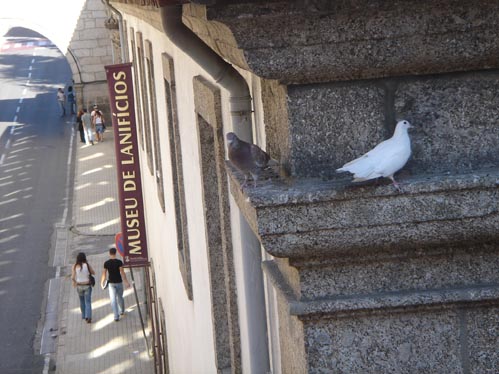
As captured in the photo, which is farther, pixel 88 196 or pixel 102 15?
pixel 102 15

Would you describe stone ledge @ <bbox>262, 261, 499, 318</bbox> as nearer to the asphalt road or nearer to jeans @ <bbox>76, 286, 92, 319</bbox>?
the asphalt road

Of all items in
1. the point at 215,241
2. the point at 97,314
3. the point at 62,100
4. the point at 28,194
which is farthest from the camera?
the point at 62,100

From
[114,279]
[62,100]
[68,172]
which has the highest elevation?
[62,100]

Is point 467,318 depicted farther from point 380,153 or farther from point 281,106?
point 281,106

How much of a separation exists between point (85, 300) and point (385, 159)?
642 inches

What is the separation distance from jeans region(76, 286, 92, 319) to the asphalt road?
2.82 feet

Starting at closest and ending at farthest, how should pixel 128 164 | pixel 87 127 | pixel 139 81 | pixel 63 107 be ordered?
1. pixel 139 81
2. pixel 128 164
3. pixel 87 127
4. pixel 63 107

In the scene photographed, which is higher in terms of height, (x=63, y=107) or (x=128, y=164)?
(x=63, y=107)

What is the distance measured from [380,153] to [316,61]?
33 centimetres

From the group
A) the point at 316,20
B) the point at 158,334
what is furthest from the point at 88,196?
the point at 316,20

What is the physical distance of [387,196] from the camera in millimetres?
3201

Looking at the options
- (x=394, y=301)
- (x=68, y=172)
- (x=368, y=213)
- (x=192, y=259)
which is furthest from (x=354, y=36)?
(x=68, y=172)

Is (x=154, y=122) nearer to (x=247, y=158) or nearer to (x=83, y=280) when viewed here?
(x=83, y=280)

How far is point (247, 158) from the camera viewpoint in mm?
3686
